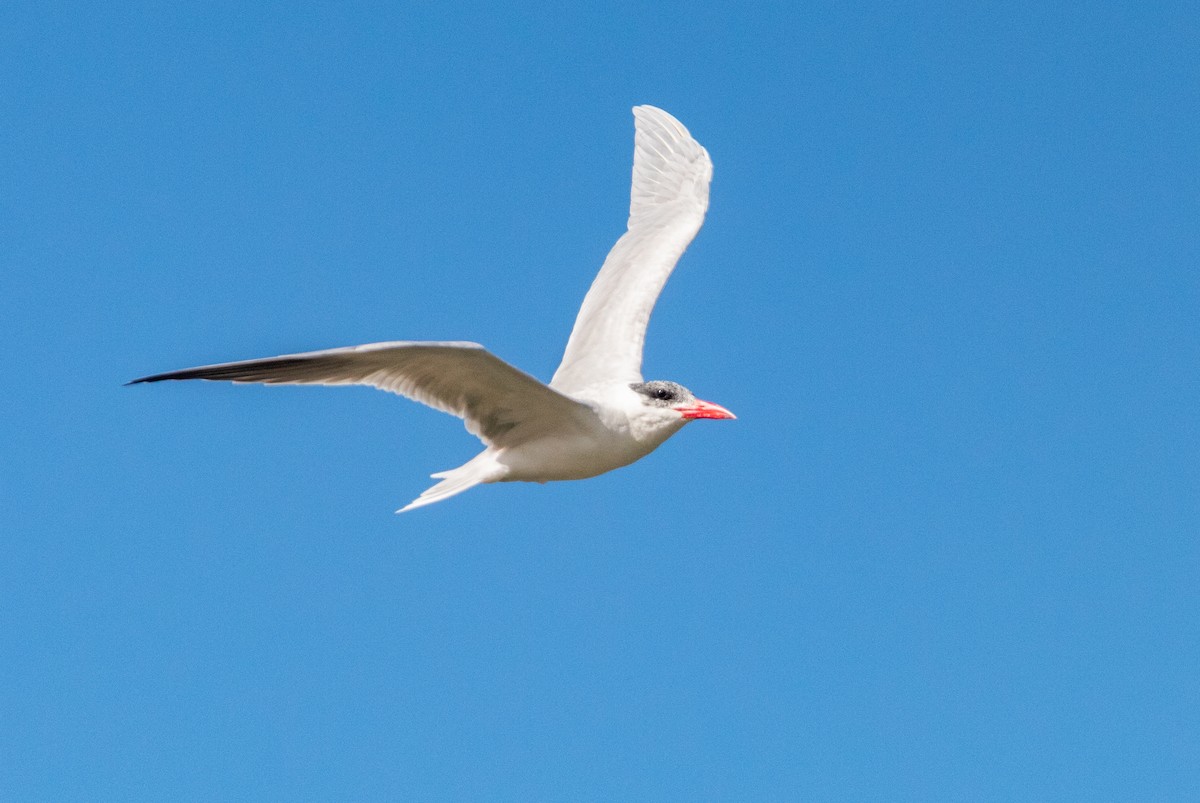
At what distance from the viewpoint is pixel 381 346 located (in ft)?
25.5

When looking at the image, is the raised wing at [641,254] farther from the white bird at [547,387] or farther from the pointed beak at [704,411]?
the pointed beak at [704,411]

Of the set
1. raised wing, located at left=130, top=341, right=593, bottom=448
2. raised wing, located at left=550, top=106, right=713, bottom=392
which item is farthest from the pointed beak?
raised wing, located at left=550, top=106, right=713, bottom=392

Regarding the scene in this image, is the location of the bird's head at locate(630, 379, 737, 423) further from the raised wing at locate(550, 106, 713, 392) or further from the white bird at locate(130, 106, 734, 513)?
the raised wing at locate(550, 106, 713, 392)

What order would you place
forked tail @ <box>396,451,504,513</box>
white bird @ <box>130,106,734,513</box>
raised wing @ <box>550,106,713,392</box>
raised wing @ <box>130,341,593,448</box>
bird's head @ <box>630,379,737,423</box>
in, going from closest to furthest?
raised wing @ <box>130,341,593,448</box> → white bird @ <box>130,106,734,513</box> → forked tail @ <box>396,451,504,513</box> → bird's head @ <box>630,379,737,423</box> → raised wing @ <box>550,106,713,392</box>

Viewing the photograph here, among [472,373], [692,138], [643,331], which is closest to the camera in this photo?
[472,373]

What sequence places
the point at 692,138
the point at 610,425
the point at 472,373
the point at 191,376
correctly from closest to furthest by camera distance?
the point at 191,376 < the point at 472,373 < the point at 610,425 < the point at 692,138

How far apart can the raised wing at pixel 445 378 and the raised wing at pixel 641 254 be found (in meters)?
1.50

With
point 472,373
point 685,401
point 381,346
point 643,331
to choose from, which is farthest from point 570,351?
point 381,346

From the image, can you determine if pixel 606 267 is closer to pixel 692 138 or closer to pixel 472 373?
pixel 692 138

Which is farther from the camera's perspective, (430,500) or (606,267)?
(606,267)

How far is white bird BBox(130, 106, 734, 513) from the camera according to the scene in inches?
317

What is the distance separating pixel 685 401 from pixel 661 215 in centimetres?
396

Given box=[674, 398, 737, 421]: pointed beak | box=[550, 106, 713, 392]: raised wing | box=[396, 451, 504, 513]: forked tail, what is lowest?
box=[396, 451, 504, 513]: forked tail

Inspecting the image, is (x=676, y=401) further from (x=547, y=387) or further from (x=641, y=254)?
(x=641, y=254)
